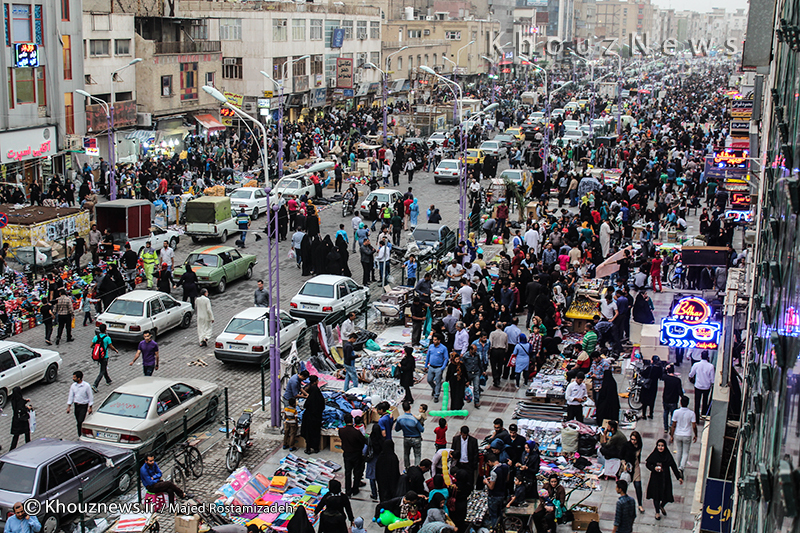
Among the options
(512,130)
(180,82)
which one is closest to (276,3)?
(180,82)

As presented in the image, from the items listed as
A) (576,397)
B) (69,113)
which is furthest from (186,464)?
(69,113)

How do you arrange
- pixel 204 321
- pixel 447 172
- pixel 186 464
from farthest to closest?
pixel 447 172
pixel 204 321
pixel 186 464

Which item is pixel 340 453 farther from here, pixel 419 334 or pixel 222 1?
pixel 222 1

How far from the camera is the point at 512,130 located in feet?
199

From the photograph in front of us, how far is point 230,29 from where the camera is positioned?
63125 millimetres

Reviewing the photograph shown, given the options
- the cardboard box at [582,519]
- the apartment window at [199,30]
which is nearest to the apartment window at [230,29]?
the apartment window at [199,30]

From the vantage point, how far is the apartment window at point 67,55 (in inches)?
1699

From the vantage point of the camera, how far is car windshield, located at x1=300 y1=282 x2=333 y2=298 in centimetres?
2370

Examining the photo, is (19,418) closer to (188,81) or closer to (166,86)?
(166,86)

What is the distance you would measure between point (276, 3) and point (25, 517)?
184 ft

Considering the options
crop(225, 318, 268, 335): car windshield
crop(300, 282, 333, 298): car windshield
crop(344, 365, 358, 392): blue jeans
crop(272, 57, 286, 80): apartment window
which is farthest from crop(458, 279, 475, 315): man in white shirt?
crop(272, 57, 286, 80): apartment window

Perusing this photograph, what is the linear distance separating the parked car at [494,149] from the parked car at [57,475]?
3831 cm

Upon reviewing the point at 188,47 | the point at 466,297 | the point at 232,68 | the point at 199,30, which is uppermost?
the point at 199,30

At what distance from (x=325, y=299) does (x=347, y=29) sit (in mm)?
56175
